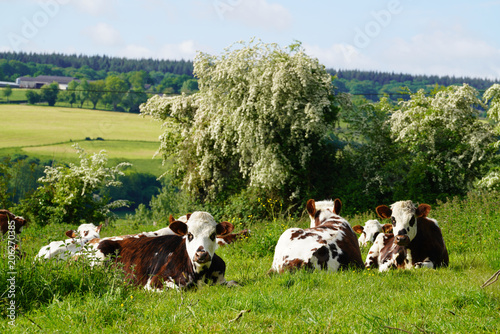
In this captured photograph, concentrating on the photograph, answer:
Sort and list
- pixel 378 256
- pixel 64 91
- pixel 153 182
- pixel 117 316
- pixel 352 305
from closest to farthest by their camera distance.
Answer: pixel 117 316 < pixel 352 305 < pixel 378 256 < pixel 153 182 < pixel 64 91

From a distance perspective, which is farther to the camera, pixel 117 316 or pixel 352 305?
pixel 352 305

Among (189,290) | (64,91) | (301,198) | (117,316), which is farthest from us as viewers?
(64,91)

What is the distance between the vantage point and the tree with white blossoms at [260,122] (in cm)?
1869

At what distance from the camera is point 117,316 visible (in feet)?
15.1

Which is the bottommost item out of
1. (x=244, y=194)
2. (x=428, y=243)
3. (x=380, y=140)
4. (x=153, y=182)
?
(x=153, y=182)

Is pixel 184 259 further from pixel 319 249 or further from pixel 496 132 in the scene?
pixel 496 132

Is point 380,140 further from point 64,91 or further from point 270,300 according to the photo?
point 64,91

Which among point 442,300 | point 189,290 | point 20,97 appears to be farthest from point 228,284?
point 20,97

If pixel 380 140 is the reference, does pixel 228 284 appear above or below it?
below

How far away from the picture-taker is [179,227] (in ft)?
22.4

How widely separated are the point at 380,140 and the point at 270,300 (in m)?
17.0

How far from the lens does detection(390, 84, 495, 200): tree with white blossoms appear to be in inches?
742

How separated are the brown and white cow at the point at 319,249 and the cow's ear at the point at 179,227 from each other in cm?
148

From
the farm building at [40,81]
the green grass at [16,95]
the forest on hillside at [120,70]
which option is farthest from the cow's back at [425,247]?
the farm building at [40,81]
